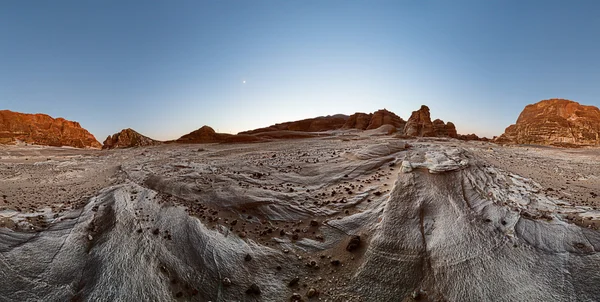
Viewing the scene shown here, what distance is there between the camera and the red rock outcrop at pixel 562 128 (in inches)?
1620

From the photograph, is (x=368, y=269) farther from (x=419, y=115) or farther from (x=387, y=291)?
(x=419, y=115)

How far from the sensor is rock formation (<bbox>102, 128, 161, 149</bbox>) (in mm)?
29845

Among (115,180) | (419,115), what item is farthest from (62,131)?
(419,115)

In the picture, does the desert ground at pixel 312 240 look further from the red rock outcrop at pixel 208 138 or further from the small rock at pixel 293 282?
the red rock outcrop at pixel 208 138

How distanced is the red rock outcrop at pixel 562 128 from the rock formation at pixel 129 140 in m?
53.1

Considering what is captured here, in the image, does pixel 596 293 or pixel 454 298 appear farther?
pixel 454 298

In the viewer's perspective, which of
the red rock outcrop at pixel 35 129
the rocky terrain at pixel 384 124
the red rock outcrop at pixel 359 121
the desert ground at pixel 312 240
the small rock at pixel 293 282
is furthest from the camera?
the red rock outcrop at pixel 359 121

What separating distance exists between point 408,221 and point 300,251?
9.48 ft

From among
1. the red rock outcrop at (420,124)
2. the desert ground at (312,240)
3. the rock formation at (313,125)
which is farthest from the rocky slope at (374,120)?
the desert ground at (312,240)

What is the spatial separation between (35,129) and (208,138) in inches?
3074

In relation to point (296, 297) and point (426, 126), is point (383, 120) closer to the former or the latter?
point (426, 126)

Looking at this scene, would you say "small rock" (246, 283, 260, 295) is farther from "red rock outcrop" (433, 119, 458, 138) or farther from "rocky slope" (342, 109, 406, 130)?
"rocky slope" (342, 109, 406, 130)

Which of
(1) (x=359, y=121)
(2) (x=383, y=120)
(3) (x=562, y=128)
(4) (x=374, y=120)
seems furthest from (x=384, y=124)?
(3) (x=562, y=128)

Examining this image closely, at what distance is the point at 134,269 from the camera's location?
4582 mm
